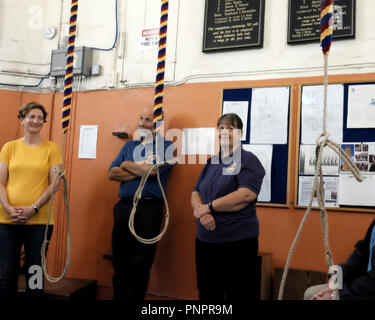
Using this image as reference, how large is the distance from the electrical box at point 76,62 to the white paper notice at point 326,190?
2.03 meters

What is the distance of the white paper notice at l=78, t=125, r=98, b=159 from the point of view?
325 centimetres

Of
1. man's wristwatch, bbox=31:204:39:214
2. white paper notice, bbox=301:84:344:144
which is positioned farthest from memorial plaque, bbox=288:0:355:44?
man's wristwatch, bbox=31:204:39:214

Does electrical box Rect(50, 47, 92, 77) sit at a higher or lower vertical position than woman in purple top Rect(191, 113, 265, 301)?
higher

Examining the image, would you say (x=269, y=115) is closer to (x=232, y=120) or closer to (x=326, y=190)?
(x=232, y=120)

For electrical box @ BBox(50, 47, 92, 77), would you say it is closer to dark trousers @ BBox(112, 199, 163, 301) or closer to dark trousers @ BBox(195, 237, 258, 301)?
dark trousers @ BBox(112, 199, 163, 301)

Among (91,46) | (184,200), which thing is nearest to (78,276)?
(184,200)

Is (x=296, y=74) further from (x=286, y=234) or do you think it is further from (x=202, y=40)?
(x=286, y=234)

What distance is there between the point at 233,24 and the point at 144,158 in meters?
1.21

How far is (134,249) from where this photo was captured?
2660 millimetres

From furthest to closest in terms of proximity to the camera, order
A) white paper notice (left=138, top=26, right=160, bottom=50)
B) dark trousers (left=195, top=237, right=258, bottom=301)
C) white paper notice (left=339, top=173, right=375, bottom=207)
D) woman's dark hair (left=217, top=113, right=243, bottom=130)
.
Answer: white paper notice (left=138, top=26, right=160, bottom=50), white paper notice (left=339, top=173, right=375, bottom=207), woman's dark hair (left=217, top=113, right=243, bottom=130), dark trousers (left=195, top=237, right=258, bottom=301)

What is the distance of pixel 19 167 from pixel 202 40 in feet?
5.36

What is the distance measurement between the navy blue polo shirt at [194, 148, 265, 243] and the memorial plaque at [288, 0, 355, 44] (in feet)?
3.40

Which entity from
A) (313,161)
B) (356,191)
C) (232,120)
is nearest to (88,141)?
(232,120)
